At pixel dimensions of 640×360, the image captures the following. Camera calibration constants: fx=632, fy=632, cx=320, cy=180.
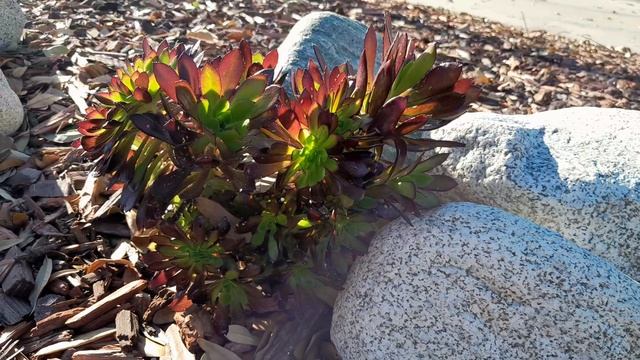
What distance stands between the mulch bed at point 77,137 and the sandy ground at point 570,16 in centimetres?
80

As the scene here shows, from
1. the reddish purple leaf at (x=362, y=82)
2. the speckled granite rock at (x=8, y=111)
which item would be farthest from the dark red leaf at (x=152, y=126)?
the speckled granite rock at (x=8, y=111)

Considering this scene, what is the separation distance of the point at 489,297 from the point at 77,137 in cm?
241

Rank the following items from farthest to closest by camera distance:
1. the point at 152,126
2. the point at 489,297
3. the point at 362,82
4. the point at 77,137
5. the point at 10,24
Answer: the point at 10,24
the point at 77,137
the point at 489,297
the point at 362,82
the point at 152,126

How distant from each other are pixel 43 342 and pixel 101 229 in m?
0.59

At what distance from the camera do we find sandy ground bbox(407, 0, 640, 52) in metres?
7.49

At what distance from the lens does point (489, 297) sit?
199cm

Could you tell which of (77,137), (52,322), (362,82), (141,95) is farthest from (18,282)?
(362,82)

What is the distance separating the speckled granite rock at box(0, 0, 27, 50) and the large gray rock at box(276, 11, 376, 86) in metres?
2.06

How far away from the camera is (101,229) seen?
275 centimetres

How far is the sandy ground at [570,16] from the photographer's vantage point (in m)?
7.49

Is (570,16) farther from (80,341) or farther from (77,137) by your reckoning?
(80,341)

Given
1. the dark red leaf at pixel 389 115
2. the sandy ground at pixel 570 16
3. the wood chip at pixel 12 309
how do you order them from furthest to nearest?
the sandy ground at pixel 570 16 → the wood chip at pixel 12 309 → the dark red leaf at pixel 389 115

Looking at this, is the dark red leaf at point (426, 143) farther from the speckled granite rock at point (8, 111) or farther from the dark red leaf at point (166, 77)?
the speckled granite rock at point (8, 111)

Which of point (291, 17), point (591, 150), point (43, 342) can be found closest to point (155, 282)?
point (43, 342)
